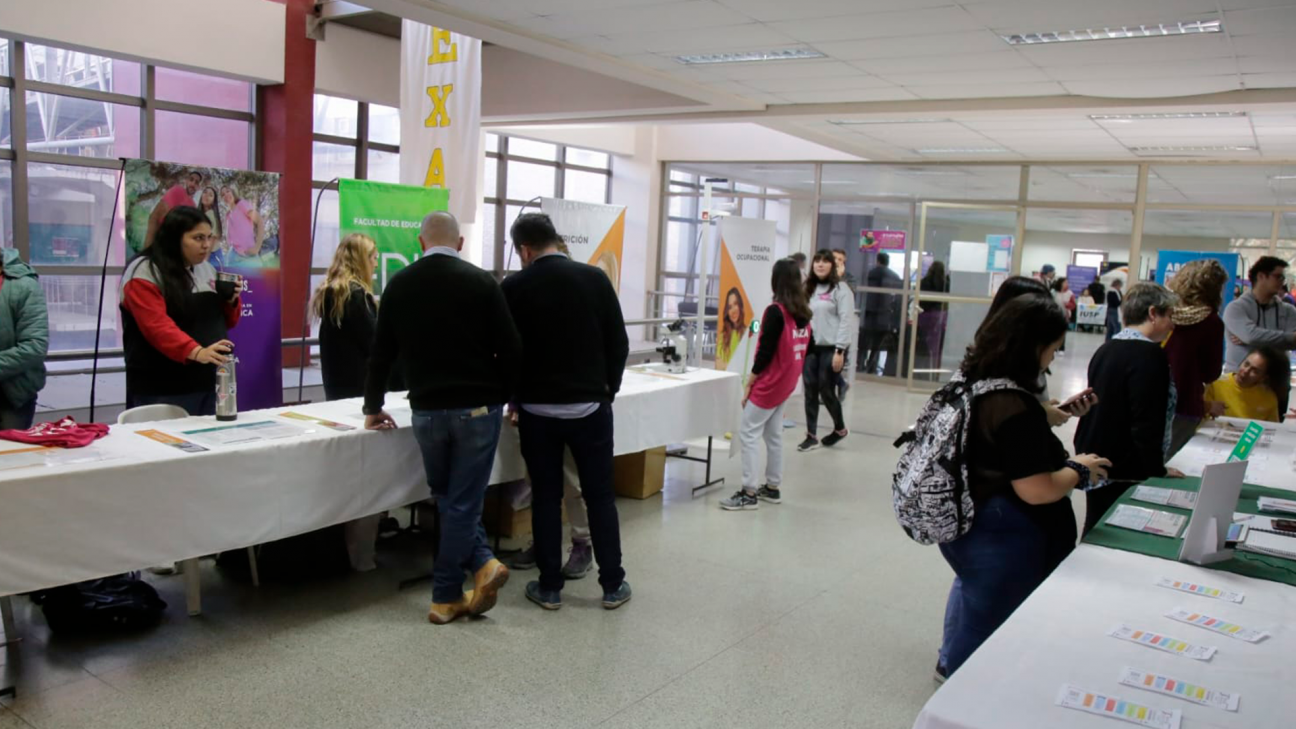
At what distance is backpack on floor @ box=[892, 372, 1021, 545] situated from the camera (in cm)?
220

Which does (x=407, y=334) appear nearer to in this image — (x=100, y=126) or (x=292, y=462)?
(x=292, y=462)

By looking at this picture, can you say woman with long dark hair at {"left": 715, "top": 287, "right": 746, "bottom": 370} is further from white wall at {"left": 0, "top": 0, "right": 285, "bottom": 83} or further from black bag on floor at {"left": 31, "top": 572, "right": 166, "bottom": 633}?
white wall at {"left": 0, "top": 0, "right": 285, "bottom": 83}

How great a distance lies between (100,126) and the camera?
7949 mm

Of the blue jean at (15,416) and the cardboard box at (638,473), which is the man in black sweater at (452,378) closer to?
the blue jean at (15,416)

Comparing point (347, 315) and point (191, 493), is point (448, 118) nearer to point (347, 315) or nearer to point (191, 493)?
point (347, 315)

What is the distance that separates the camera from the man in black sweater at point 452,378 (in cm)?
313

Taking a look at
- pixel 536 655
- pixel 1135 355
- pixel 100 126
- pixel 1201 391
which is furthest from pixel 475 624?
pixel 100 126

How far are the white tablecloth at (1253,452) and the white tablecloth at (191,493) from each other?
277 cm

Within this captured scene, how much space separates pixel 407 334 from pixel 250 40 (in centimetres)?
659

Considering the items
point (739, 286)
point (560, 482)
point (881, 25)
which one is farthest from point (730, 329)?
point (560, 482)

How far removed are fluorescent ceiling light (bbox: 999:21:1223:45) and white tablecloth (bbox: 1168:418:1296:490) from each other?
1929 mm

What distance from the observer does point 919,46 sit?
5.05 metres

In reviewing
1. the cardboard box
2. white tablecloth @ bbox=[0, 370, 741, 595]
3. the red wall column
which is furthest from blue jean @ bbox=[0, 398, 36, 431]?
the red wall column

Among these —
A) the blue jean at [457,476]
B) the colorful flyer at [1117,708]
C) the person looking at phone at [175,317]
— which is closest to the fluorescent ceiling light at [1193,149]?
the blue jean at [457,476]
